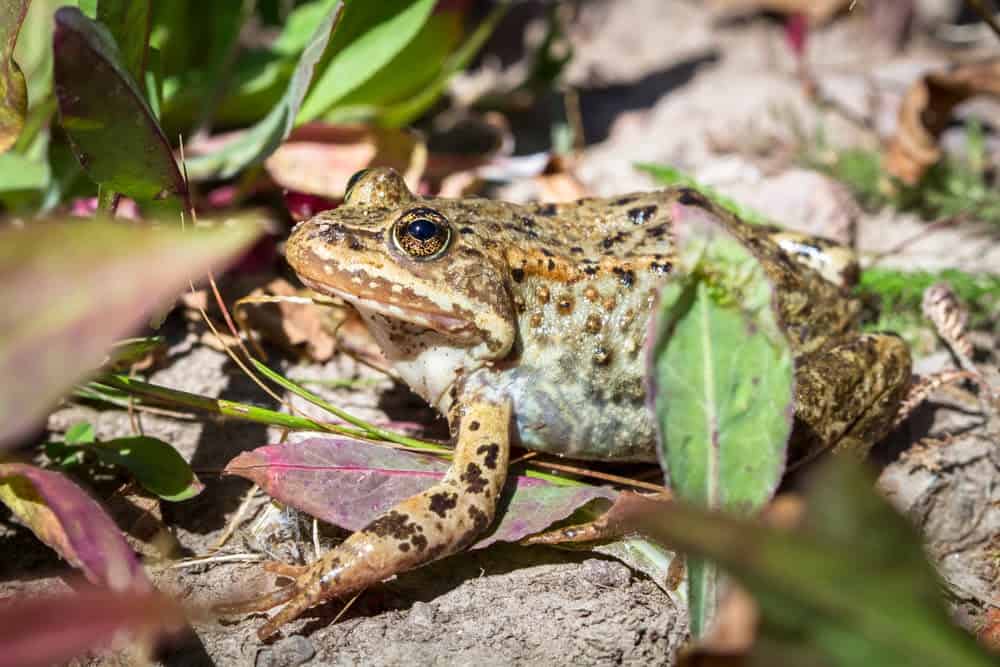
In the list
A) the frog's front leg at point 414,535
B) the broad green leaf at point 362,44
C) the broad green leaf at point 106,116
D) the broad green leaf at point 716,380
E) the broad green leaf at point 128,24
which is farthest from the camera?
the broad green leaf at point 362,44

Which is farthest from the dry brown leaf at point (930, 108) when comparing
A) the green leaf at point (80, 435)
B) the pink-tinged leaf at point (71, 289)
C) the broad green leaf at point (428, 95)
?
the pink-tinged leaf at point (71, 289)

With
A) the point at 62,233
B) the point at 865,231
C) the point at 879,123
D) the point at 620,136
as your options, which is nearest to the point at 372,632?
the point at 62,233

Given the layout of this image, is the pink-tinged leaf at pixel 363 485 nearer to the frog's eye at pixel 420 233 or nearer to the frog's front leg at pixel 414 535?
the frog's front leg at pixel 414 535

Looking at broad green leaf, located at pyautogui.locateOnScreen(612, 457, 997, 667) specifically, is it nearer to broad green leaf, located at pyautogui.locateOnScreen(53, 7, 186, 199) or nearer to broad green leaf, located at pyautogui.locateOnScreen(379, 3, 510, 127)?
broad green leaf, located at pyautogui.locateOnScreen(53, 7, 186, 199)

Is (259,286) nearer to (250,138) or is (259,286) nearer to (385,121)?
(250,138)

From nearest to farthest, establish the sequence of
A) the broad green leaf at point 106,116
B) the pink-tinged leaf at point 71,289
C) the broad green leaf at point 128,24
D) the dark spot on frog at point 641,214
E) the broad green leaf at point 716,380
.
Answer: the pink-tinged leaf at point 71,289 < the broad green leaf at point 716,380 < the broad green leaf at point 106,116 < the broad green leaf at point 128,24 < the dark spot on frog at point 641,214

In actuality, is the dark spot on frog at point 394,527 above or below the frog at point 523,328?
below

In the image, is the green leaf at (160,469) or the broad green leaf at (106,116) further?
the green leaf at (160,469)

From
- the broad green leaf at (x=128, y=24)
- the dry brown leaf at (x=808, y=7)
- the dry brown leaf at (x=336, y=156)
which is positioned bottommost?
the dry brown leaf at (x=336, y=156)
